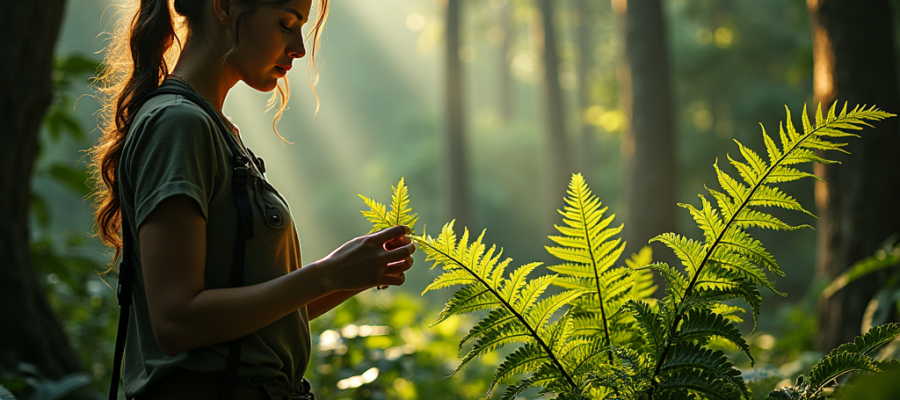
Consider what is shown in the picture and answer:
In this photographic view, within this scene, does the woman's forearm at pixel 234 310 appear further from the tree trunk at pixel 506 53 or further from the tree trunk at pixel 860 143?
the tree trunk at pixel 506 53

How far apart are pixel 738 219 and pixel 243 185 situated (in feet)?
2.94

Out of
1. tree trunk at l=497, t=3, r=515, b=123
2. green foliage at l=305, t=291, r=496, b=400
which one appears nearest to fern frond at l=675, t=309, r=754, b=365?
green foliage at l=305, t=291, r=496, b=400

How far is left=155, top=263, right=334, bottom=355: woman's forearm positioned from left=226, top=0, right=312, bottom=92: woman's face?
0.44 m

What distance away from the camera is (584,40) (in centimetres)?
2852

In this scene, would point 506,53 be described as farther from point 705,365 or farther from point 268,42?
point 705,365

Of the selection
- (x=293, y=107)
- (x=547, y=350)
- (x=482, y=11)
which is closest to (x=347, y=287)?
(x=547, y=350)

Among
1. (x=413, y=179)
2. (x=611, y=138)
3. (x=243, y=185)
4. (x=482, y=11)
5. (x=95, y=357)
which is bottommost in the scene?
(x=95, y=357)

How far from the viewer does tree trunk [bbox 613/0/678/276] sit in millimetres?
8578

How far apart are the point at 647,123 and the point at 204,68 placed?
8.10 meters

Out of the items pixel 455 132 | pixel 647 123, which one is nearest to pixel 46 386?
pixel 647 123

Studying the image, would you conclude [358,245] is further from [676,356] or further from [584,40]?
[584,40]

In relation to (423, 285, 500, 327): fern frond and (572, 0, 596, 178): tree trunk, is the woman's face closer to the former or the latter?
(423, 285, 500, 327): fern frond

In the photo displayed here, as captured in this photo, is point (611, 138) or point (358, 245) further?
point (611, 138)

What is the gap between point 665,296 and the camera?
121 centimetres
